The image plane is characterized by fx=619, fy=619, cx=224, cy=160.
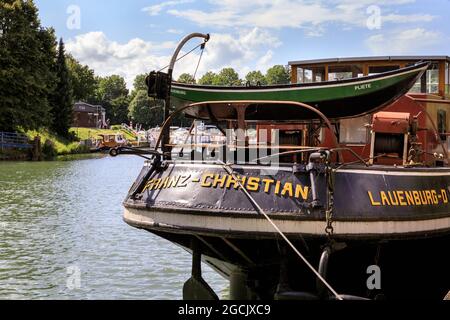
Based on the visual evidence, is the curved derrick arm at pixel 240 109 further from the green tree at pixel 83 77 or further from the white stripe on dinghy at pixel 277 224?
the green tree at pixel 83 77

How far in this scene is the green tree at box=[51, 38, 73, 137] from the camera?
2630 inches

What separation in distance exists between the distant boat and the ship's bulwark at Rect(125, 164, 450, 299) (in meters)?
1.15

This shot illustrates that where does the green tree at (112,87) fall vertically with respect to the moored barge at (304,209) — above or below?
above

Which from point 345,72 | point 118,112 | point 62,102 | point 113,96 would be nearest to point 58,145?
point 62,102

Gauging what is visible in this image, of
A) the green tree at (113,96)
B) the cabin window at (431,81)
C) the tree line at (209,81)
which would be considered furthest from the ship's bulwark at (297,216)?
the green tree at (113,96)

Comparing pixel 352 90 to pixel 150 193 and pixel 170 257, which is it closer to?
pixel 150 193

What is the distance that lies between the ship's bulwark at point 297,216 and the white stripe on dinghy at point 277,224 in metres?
0.01

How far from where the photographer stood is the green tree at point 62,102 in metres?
66.8

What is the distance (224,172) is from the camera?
6.94 meters

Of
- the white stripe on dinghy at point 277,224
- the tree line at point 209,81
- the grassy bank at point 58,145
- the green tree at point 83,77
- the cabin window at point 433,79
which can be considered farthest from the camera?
the tree line at point 209,81

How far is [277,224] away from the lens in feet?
21.4

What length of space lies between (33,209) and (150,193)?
15.7 meters

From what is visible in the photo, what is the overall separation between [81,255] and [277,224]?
8942mm
